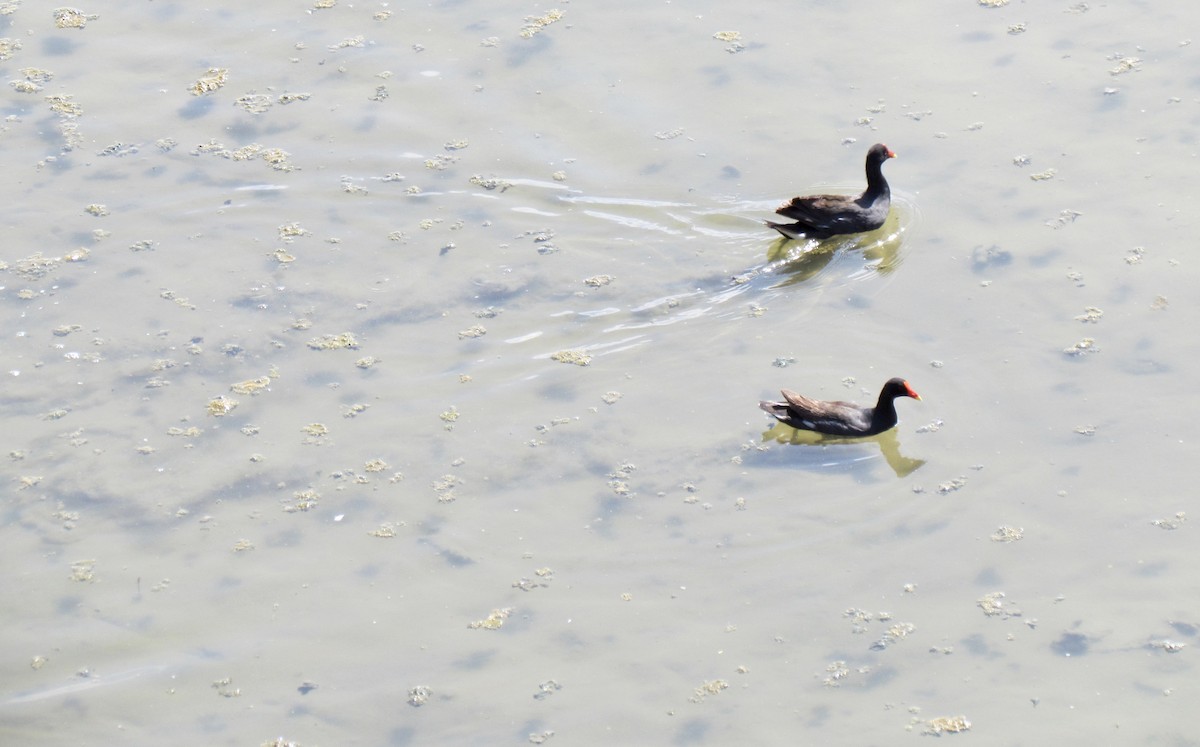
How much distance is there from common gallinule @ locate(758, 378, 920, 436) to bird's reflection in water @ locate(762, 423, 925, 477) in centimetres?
7

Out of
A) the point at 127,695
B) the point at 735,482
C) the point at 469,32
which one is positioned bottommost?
the point at 127,695

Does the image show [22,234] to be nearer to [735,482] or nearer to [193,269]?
[193,269]

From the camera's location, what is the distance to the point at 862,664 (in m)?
6.60

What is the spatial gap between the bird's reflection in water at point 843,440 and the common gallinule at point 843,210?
1781 millimetres

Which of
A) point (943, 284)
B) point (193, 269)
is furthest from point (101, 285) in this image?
point (943, 284)

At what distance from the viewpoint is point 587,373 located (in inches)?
333

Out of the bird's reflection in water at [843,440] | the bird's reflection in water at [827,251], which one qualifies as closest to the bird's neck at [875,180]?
the bird's reflection in water at [827,251]

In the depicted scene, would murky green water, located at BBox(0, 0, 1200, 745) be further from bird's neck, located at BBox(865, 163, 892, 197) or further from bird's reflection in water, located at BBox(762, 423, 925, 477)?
bird's neck, located at BBox(865, 163, 892, 197)

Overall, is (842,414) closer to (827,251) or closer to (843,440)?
(843,440)

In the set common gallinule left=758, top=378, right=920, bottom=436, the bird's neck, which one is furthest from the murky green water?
the bird's neck

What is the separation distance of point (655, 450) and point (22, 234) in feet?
15.2

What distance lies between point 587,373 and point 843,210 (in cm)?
214

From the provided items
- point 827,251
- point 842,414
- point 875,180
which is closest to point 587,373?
point 842,414

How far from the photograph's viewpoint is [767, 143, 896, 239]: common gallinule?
30.7ft
